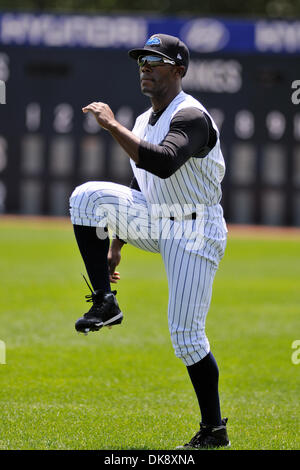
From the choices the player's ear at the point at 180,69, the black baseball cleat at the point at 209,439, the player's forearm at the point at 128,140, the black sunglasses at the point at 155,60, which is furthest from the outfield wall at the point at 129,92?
the player's forearm at the point at 128,140

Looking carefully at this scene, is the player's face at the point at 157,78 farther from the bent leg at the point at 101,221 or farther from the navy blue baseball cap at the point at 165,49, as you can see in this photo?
the bent leg at the point at 101,221

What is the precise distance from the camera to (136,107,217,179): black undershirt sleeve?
3.78 m

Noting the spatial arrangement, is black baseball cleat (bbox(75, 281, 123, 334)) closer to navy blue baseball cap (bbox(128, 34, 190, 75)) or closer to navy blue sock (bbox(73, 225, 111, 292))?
navy blue sock (bbox(73, 225, 111, 292))

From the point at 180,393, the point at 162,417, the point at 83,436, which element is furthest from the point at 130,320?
the point at 83,436

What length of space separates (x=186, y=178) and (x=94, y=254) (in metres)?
0.60

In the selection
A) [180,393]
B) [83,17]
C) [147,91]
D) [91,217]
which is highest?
[83,17]

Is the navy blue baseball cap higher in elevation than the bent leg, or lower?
higher

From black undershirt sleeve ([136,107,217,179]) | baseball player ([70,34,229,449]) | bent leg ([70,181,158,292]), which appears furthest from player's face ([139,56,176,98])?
bent leg ([70,181,158,292])

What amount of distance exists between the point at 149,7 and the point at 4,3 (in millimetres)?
6765

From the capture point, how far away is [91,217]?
4137 mm

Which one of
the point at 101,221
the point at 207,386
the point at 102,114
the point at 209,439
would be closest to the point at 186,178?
the point at 101,221

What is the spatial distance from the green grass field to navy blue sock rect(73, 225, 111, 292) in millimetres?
824

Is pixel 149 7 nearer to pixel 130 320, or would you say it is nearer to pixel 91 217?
pixel 130 320

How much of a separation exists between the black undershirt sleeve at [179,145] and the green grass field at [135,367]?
4.73 ft
